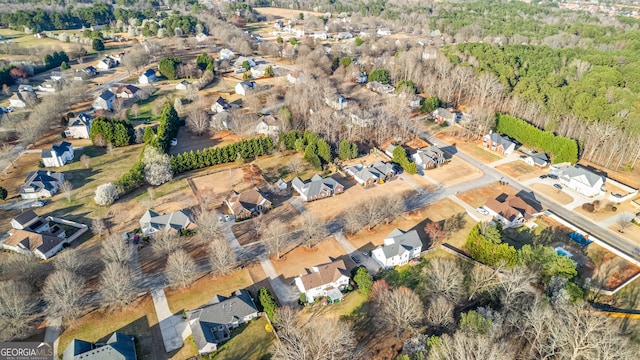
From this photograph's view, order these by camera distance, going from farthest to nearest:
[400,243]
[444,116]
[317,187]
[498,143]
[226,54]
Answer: [226,54] → [444,116] → [498,143] → [317,187] → [400,243]

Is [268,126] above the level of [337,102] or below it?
below

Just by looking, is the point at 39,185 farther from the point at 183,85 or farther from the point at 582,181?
the point at 582,181


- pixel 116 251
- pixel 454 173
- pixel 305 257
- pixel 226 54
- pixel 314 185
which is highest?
pixel 226 54

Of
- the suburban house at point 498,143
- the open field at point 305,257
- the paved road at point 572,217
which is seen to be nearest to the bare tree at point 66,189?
the open field at point 305,257

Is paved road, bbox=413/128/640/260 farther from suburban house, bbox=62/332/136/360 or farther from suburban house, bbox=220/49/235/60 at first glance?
suburban house, bbox=220/49/235/60

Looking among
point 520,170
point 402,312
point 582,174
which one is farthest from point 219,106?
point 582,174

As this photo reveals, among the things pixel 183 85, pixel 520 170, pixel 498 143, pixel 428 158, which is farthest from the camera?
pixel 183 85

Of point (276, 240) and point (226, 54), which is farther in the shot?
point (226, 54)

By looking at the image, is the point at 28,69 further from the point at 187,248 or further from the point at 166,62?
the point at 187,248

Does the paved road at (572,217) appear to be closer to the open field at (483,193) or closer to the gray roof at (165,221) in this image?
the open field at (483,193)
